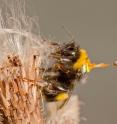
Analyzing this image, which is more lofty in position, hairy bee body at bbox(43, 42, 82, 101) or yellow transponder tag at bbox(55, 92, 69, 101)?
hairy bee body at bbox(43, 42, 82, 101)

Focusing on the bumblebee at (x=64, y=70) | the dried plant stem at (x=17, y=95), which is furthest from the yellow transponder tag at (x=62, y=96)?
the dried plant stem at (x=17, y=95)

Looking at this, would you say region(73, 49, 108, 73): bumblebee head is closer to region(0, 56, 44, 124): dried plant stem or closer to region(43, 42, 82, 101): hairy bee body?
region(43, 42, 82, 101): hairy bee body

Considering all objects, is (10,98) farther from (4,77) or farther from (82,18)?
(82,18)

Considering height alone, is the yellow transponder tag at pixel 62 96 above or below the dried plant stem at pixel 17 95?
below

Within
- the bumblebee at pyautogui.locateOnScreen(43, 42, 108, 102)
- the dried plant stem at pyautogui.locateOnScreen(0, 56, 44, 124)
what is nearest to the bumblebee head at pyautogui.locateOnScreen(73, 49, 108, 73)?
the bumblebee at pyautogui.locateOnScreen(43, 42, 108, 102)

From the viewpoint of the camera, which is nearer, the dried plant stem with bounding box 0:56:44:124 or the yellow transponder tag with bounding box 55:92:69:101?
the dried plant stem with bounding box 0:56:44:124

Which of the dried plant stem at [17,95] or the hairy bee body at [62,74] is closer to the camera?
the dried plant stem at [17,95]

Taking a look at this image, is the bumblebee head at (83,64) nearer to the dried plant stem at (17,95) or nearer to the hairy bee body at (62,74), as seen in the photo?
the hairy bee body at (62,74)

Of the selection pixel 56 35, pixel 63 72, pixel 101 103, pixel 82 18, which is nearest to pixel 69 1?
pixel 82 18

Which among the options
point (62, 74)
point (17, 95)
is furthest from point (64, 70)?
point (17, 95)
